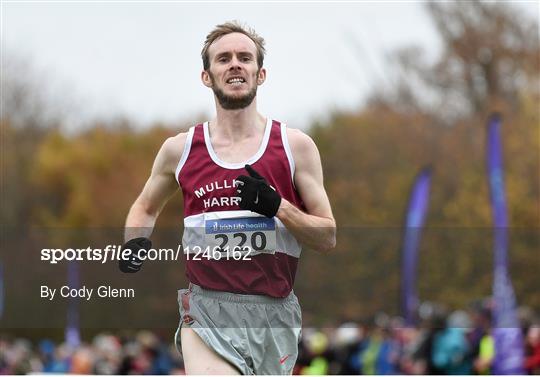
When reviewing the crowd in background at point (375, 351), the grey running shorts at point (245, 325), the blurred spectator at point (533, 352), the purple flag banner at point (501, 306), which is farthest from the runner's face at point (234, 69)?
the purple flag banner at point (501, 306)

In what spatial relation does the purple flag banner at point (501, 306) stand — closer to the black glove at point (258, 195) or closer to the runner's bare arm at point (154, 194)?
the runner's bare arm at point (154, 194)

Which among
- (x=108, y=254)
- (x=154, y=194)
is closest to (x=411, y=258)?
(x=108, y=254)

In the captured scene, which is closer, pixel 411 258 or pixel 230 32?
pixel 230 32

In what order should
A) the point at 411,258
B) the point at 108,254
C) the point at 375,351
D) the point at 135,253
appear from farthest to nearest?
the point at 411,258 → the point at 375,351 → the point at 108,254 → the point at 135,253

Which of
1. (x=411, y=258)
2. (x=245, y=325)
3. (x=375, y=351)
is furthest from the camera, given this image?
(x=411, y=258)

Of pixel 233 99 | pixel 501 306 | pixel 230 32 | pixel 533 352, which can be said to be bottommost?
pixel 533 352

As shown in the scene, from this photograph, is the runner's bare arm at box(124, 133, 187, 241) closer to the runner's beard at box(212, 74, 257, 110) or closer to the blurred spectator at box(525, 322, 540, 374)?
the runner's beard at box(212, 74, 257, 110)

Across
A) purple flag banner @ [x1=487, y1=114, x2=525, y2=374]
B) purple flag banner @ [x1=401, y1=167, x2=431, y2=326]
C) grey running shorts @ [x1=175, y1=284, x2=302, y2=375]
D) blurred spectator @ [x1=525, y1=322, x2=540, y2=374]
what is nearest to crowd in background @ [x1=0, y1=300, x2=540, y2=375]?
blurred spectator @ [x1=525, y1=322, x2=540, y2=374]

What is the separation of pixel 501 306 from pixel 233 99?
954 centimetres

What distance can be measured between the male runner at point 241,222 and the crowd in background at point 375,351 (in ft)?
18.3

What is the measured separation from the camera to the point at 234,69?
5.97 metres

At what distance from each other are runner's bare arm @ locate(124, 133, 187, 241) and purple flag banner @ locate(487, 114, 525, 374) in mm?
5898

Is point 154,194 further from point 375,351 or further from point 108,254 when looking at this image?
point 375,351

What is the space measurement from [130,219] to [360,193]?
1274 inches
